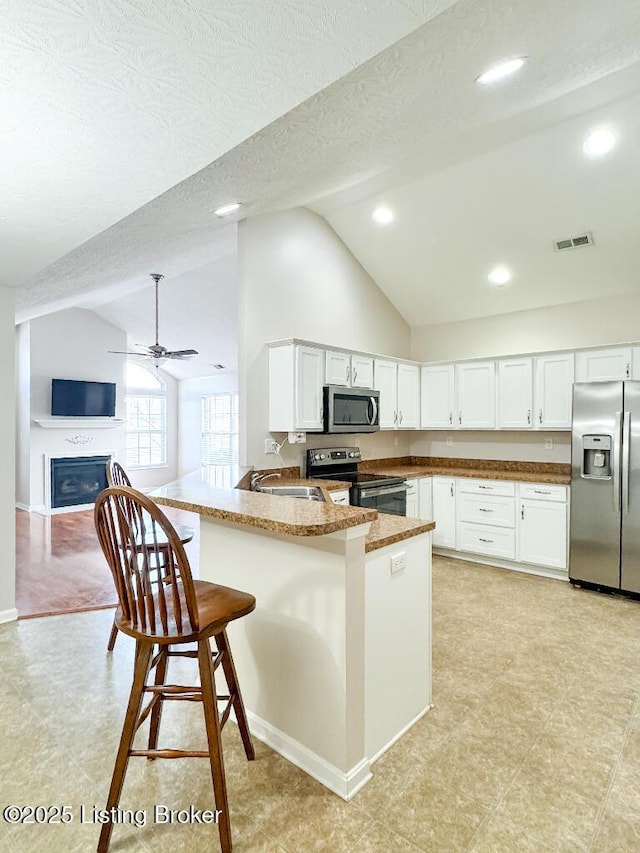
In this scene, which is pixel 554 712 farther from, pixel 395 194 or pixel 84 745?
pixel 395 194

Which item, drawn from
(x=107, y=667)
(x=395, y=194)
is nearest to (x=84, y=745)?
(x=107, y=667)

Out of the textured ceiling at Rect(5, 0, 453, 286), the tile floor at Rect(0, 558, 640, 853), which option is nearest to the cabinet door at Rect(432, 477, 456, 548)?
the tile floor at Rect(0, 558, 640, 853)

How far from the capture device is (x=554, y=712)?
2299mm

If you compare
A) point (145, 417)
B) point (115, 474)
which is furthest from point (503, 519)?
point (145, 417)

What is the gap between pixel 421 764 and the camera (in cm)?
192

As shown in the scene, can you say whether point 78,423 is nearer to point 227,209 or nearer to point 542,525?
point 227,209

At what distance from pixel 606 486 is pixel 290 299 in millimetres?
3169

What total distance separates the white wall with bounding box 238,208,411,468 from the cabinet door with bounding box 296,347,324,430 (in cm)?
36

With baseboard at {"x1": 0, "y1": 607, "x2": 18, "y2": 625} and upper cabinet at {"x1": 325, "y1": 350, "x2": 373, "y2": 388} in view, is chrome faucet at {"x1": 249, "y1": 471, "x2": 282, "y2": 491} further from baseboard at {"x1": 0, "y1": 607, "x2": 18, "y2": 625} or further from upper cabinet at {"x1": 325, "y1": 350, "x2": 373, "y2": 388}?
baseboard at {"x1": 0, "y1": 607, "x2": 18, "y2": 625}

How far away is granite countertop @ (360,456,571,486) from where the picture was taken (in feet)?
15.1

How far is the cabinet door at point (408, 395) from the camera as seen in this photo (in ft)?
17.2

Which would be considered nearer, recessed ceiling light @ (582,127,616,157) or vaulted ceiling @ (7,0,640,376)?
vaulted ceiling @ (7,0,640,376)

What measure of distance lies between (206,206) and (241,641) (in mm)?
2611

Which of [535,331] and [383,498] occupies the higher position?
[535,331]
